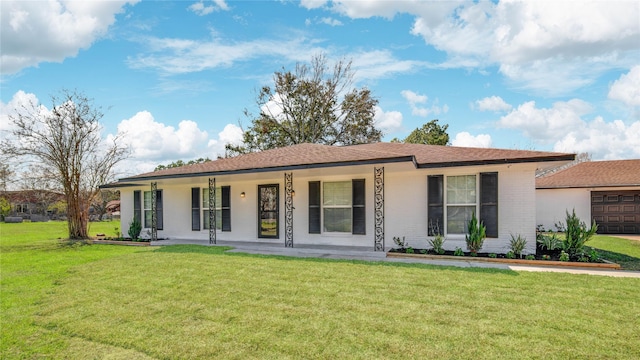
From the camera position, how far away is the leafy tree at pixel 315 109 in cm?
2712

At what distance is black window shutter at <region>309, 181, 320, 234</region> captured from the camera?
10.4 m

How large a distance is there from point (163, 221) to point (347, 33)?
37.4 ft

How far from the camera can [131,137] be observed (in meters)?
16.2

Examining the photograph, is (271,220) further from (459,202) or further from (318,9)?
(318,9)

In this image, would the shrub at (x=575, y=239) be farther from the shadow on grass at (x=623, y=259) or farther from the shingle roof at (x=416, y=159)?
the shingle roof at (x=416, y=159)

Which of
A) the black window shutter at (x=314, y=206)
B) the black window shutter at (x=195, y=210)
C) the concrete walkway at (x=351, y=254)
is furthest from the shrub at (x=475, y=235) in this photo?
the black window shutter at (x=195, y=210)

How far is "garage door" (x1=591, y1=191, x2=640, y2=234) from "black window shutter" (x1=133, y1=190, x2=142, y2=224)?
2002 cm

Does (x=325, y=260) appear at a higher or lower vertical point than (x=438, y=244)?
lower

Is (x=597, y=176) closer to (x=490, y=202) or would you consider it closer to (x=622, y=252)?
(x=622, y=252)

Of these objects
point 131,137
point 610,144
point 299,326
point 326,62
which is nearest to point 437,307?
point 299,326

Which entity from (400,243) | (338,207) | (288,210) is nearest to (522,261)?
(400,243)

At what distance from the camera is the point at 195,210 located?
1267 cm

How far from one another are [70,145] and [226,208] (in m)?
8.33

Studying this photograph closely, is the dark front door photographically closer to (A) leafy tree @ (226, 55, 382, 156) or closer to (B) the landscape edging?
(B) the landscape edging
